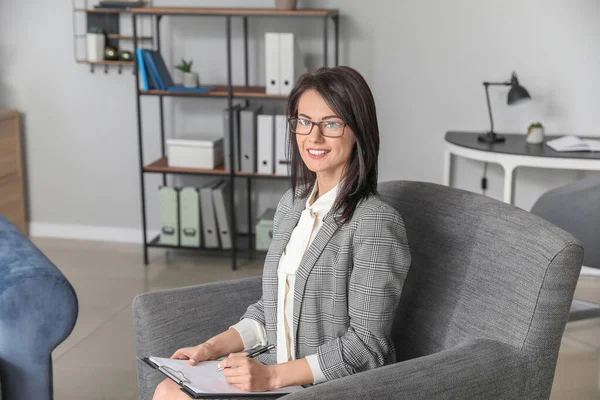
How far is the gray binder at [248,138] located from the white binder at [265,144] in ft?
0.08

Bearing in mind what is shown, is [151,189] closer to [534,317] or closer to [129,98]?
[129,98]

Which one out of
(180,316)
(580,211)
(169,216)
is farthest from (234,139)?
(180,316)

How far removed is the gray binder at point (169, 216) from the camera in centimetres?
412

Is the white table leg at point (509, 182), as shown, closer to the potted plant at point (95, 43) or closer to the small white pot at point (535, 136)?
the small white pot at point (535, 136)

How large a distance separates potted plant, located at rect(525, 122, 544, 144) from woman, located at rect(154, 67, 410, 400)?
2.19 meters

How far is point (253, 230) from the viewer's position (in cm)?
441

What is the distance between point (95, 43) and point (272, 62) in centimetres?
105

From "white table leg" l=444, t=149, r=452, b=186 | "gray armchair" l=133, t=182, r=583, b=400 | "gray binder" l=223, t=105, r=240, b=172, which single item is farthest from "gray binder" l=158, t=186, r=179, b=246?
"gray armchair" l=133, t=182, r=583, b=400

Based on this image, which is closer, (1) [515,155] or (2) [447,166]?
(1) [515,155]

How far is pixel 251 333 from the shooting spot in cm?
182

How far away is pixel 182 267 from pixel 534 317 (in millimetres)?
2756

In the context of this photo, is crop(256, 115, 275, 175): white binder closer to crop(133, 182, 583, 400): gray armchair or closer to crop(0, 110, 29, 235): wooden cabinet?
crop(0, 110, 29, 235): wooden cabinet

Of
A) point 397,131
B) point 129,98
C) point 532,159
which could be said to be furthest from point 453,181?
point 129,98

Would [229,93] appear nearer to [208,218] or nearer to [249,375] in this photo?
[208,218]
